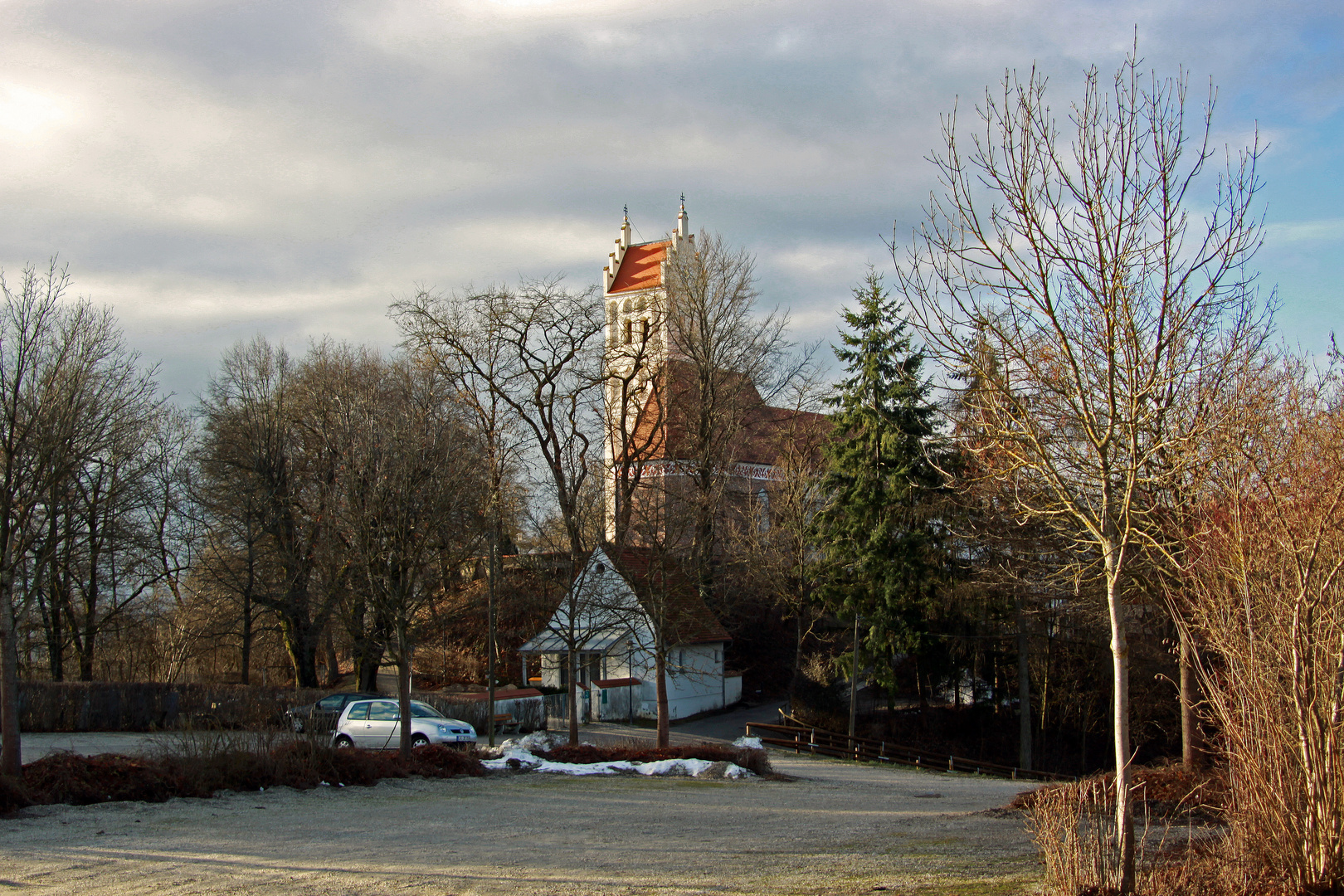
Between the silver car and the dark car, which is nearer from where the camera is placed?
the dark car

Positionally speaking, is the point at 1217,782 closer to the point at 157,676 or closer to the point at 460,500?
the point at 460,500

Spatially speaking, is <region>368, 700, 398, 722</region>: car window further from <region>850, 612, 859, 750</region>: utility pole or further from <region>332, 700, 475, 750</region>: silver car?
<region>850, 612, 859, 750</region>: utility pole

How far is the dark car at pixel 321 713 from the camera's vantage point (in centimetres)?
1545

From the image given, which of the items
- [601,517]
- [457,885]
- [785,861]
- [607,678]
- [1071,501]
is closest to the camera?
[1071,501]

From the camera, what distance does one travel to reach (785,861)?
29.4 feet

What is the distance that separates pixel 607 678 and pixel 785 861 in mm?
26866

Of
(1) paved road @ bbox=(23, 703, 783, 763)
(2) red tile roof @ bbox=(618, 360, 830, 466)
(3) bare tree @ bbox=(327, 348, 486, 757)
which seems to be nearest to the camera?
(3) bare tree @ bbox=(327, 348, 486, 757)

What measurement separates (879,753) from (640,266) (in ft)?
166

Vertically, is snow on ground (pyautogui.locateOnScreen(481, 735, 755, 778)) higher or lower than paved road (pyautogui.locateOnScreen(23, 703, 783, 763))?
higher

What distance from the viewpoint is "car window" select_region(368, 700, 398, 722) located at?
72.5 feet

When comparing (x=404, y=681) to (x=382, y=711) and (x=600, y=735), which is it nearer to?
(x=382, y=711)

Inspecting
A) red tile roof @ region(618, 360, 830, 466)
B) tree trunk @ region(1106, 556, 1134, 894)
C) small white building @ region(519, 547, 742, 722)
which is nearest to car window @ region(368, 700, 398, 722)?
small white building @ region(519, 547, 742, 722)

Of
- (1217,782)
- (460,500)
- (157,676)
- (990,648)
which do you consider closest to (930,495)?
(990,648)

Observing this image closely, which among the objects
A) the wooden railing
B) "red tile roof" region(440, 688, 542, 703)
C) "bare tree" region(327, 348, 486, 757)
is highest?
"bare tree" region(327, 348, 486, 757)
